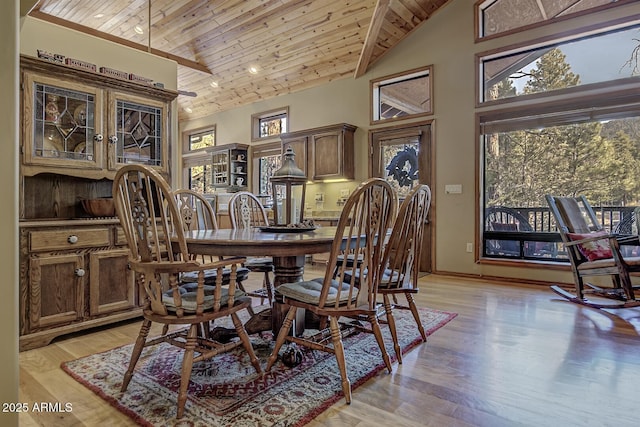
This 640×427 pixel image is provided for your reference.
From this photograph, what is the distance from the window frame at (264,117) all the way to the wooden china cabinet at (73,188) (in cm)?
362

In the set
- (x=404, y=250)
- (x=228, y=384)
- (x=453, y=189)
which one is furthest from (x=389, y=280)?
(x=453, y=189)

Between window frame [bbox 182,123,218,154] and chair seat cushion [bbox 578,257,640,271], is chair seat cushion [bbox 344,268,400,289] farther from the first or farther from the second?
window frame [bbox 182,123,218,154]

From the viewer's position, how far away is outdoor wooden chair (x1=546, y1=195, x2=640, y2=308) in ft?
10.0

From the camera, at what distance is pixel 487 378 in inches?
73.9

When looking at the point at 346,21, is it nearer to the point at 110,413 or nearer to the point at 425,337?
the point at 425,337

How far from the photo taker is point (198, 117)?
8141 mm

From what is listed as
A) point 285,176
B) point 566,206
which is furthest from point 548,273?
point 285,176

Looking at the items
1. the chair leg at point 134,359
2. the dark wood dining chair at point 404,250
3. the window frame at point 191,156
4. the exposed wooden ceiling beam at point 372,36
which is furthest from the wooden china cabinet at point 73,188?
the window frame at point 191,156

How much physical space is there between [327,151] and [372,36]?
1765 millimetres

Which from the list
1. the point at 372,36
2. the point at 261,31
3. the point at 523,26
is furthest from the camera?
the point at 261,31

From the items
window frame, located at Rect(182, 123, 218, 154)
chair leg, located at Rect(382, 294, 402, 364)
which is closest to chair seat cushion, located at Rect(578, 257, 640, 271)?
chair leg, located at Rect(382, 294, 402, 364)

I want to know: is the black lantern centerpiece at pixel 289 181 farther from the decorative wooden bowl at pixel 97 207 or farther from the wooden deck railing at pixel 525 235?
the wooden deck railing at pixel 525 235

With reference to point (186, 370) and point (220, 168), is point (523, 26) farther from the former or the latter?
point (220, 168)

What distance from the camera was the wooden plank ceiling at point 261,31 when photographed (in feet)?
16.0
